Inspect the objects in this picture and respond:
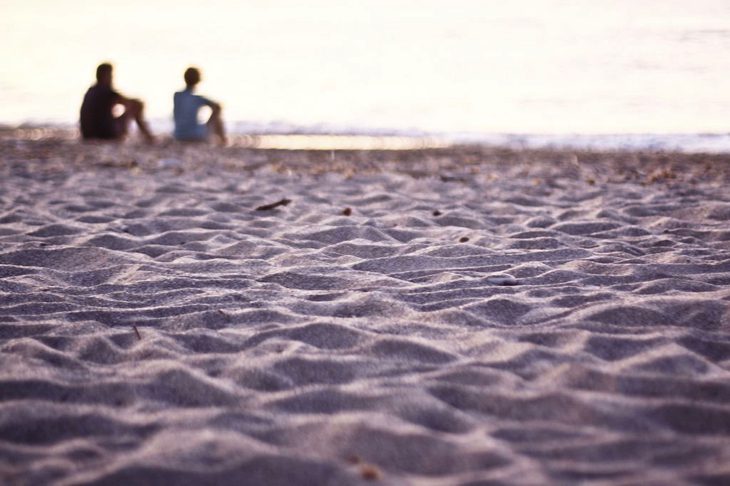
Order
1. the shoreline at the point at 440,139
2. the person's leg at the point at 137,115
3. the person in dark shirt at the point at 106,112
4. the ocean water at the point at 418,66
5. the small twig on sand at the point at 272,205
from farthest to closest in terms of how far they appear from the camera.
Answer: the ocean water at the point at 418,66 < the shoreline at the point at 440,139 < the person's leg at the point at 137,115 < the person in dark shirt at the point at 106,112 < the small twig on sand at the point at 272,205

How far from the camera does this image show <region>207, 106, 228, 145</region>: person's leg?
980 centimetres

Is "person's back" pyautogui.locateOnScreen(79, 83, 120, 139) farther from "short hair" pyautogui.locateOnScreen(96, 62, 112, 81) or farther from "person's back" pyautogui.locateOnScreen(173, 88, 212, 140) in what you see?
"person's back" pyautogui.locateOnScreen(173, 88, 212, 140)

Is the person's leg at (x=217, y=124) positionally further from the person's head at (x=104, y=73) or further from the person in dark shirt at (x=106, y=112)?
the person's head at (x=104, y=73)

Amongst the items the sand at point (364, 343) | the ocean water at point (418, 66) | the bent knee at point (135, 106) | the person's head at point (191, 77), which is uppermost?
the ocean water at point (418, 66)

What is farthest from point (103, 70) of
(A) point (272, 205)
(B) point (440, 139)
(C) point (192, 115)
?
(A) point (272, 205)

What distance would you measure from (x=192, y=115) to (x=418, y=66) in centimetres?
1333

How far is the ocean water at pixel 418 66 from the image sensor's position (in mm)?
13734

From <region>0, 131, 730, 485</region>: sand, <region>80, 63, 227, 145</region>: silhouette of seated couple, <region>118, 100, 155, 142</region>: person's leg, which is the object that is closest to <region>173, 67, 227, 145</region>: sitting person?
<region>80, 63, 227, 145</region>: silhouette of seated couple

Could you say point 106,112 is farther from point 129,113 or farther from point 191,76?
point 191,76

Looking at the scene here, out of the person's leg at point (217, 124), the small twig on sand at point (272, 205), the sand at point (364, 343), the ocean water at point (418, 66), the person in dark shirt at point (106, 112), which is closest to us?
the sand at point (364, 343)

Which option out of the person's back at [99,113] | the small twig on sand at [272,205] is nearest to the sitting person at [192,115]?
the person's back at [99,113]

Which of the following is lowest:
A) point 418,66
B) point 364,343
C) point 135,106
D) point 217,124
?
point 364,343

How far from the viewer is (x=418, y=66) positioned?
21594mm

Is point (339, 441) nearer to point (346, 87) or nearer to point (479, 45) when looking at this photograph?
point (346, 87)
